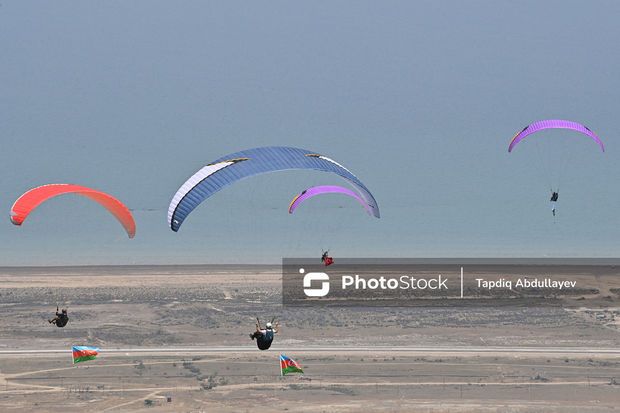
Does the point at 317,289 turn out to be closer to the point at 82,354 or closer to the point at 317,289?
the point at 317,289

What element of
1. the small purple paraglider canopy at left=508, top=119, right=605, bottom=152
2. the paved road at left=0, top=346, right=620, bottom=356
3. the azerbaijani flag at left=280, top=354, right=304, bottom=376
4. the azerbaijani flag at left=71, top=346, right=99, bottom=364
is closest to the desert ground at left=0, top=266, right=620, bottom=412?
the paved road at left=0, top=346, right=620, bottom=356

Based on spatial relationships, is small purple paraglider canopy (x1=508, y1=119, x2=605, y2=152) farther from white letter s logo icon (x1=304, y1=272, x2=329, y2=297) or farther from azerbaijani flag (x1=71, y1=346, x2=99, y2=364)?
white letter s logo icon (x1=304, y1=272, x2=329, y2=297)

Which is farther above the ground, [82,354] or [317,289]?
[317,289]

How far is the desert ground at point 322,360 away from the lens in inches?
1956

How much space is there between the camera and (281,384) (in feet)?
175

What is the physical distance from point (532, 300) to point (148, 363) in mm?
64015

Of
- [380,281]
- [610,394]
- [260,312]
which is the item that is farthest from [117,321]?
[380,281]

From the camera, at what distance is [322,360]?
60656 millimetres

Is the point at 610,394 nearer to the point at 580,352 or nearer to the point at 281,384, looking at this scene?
the point at 580,352

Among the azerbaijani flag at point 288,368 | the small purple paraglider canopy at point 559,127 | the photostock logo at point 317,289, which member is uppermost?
the small purple paraglider canopy at point 559,127

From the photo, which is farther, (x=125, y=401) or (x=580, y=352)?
(x=580, y=352)

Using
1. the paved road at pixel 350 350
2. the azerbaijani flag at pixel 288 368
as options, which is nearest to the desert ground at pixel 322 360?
the paved road at pixel 350 350

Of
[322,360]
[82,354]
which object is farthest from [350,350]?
[82,354]

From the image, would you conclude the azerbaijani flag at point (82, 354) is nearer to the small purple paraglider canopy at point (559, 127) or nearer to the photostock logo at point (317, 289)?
the small purple paraglider canopy at point (559, 127)
